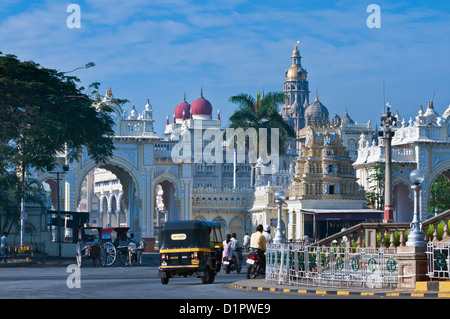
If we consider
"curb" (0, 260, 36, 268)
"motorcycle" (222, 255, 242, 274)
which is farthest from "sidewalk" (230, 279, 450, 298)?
"curb" (0, 260, 36, 268)

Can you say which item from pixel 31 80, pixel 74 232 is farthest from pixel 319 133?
pixel 31 80

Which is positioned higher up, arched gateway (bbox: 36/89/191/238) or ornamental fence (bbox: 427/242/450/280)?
arched gateway (bbox: 36/89/191/238)

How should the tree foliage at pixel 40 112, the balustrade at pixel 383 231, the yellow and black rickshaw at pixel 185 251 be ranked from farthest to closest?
the tree foliage at pixel 40 112 → the balustrade at pixel 383 231 → the yellow and black rickshaw at pixel 185 251

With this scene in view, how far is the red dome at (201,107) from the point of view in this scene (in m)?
116

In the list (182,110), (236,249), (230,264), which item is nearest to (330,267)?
(230,264)

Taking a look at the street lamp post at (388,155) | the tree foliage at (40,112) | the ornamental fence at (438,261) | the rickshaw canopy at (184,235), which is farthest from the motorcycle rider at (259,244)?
the tree foliage at (40,112)

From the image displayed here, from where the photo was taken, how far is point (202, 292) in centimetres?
2369

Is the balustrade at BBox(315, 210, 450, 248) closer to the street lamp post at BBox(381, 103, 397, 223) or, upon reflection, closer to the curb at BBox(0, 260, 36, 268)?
the street lamp post at BBox(381, 103, 397, 223)

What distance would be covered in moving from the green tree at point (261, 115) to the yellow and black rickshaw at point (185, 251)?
47670mm

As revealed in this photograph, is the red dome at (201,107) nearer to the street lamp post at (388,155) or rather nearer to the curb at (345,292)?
the street lamp post at (388,155)

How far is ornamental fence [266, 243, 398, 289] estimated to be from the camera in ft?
79.7
